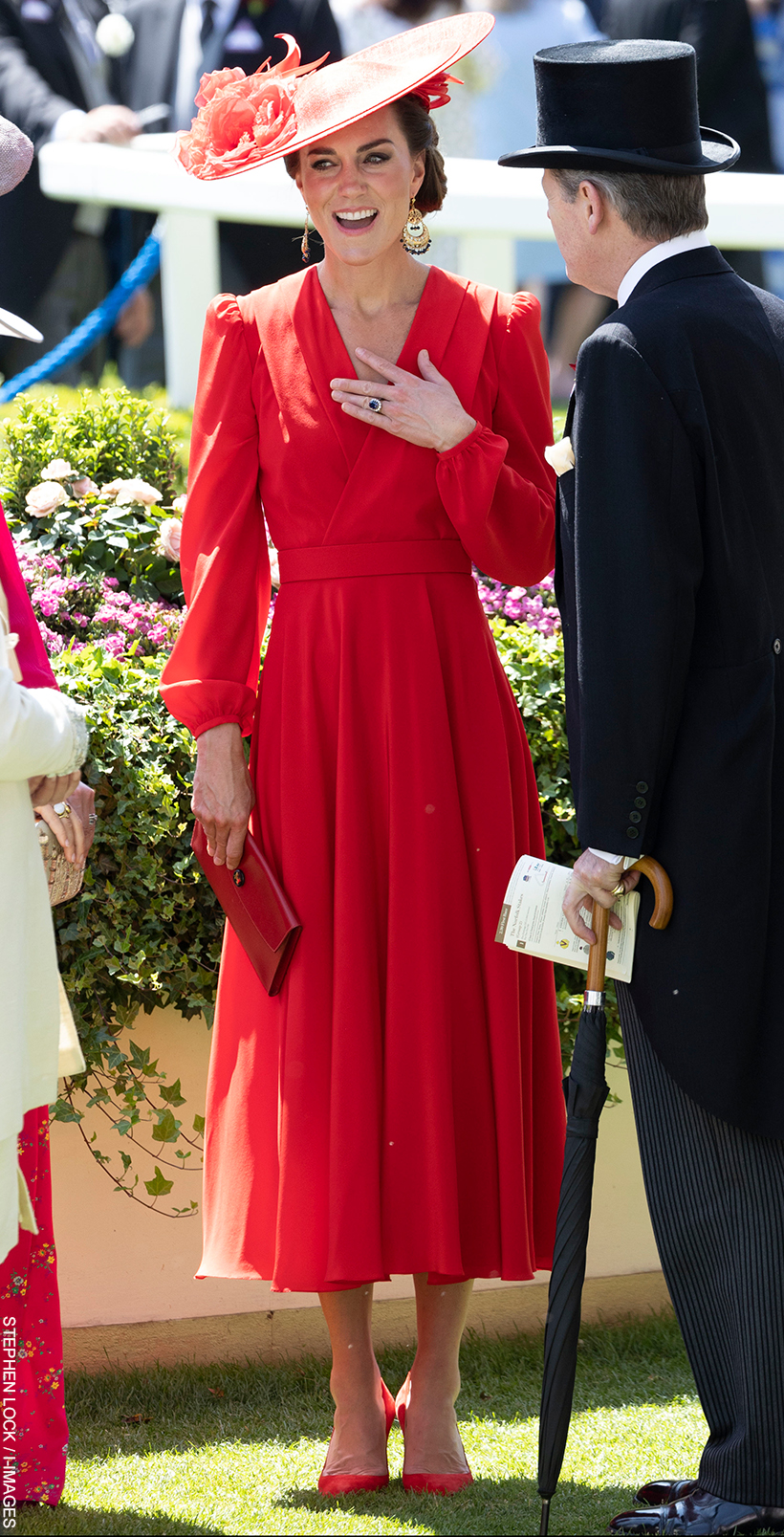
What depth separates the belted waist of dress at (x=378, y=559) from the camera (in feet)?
9.11

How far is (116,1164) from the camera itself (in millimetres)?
3490

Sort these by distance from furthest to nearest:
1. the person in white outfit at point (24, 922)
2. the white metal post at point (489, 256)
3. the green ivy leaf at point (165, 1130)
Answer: the white metal post at point (489, 256) → the green ivy leaf at point (165, 1130) → the person in white outfit at point (24, 922)

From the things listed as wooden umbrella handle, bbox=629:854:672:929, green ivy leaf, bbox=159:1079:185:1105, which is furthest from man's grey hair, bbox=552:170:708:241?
green ivy leaf, bbox=159:1079:185:1105

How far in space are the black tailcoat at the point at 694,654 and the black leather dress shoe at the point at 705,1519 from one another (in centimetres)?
59

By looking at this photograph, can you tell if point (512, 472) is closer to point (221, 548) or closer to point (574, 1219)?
point (221, 548)

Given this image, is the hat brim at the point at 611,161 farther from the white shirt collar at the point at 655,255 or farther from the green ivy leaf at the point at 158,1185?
the green ivy leaf at the point at 158,1185

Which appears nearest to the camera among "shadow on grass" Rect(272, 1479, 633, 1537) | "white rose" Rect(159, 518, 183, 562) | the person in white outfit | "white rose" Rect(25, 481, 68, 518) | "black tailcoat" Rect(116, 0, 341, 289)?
the person in white outfit

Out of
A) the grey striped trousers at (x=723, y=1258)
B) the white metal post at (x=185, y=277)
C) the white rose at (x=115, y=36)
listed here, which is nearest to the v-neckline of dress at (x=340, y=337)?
the grey striped trousers at (x=723, y=1258)

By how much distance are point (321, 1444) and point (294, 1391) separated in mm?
349

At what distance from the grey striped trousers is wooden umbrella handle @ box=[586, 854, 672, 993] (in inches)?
3.8

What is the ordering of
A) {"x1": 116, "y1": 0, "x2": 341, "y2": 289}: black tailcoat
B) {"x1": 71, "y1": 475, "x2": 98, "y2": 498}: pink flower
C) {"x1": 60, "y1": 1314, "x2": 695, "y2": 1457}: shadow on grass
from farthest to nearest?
{"x1": 116, "y1": 0, "x2": 341, "y2": 289}: black tailcoat
{"x1": 71, "y1": 475, "x2": 98, "y2": 498}: pink flower
{"x1": 60, "y1": 1314, "x2": 695, "y2": 1457}: shadow on grass

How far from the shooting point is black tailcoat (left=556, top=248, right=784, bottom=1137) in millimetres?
2297

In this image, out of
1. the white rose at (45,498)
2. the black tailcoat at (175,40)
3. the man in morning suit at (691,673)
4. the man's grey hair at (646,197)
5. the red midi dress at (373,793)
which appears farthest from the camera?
the black tailcoat at (175,40)

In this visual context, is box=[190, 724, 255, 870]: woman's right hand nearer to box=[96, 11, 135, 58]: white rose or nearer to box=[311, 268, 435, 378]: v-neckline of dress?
box=[311, 268, 435, 378]: v-neckline of dress
